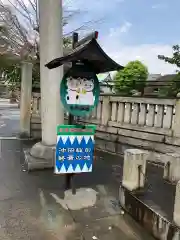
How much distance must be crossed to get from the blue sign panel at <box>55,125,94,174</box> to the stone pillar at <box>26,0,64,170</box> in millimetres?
1709

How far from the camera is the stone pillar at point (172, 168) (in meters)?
4.66

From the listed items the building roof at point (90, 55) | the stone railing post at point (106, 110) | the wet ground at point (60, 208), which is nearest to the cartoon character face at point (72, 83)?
the building roof at point (90, 55)

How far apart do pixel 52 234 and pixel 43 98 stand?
3415 mm

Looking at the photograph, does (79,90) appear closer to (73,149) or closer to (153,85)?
(73,149)

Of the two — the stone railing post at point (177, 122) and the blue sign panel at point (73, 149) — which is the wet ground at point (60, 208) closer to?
the blue sign panel at point (73, 149)

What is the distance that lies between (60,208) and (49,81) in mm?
2992

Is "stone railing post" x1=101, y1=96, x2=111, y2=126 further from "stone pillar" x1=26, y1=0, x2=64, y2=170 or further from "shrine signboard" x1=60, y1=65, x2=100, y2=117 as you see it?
"shrine signboard" x1=60, y1=65, x2=100, y2=117

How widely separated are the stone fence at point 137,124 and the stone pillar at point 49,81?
1.86 meters

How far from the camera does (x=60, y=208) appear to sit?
3957 mm

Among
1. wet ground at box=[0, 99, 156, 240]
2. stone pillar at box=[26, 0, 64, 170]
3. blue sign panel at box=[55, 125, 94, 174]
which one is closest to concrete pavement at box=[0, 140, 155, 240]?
wet ground at box=[0, 99, 156, 240]

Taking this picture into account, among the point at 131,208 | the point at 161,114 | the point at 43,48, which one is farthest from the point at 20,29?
the point at 131,208

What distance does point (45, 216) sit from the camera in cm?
370

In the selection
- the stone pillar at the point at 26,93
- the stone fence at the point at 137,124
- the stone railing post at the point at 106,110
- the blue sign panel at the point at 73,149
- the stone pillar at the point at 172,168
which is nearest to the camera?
the blue sign panel at the point at 73,149

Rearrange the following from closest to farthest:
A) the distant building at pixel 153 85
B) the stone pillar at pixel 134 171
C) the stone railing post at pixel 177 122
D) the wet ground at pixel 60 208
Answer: the wet ground at pixel 60 208
the stone pillar at pixel 134 171
the stone railing post at pixel 177 122
the distant building at pixel 153 85
